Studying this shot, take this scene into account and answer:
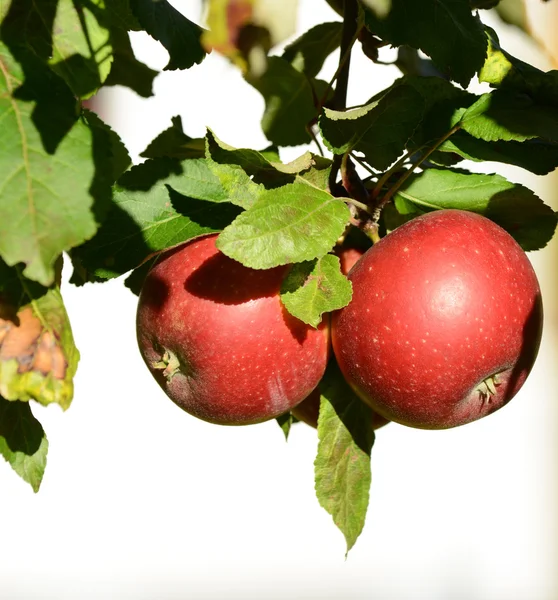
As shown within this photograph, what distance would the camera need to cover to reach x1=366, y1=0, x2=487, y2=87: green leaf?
0.76m

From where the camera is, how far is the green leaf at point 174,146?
0.98m

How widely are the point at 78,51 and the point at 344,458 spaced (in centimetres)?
48

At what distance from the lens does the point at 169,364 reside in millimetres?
840

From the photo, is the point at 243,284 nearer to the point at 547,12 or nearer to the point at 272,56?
the point at 272,56

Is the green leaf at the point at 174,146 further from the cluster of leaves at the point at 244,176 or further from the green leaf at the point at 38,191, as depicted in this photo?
Answer: the green leaf at the point at 38,191

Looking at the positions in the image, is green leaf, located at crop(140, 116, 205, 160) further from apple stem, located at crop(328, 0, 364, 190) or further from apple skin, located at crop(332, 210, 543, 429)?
apple skin, located at crop(332, 210, 543, 429)

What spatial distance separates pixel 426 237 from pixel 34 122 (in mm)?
364

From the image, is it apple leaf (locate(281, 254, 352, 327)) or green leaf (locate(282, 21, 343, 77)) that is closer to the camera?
apple leaf (locate(281, 254, 352, 327))

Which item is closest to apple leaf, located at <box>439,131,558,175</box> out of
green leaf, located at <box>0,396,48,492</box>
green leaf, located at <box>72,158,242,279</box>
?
green leaf, located at <box>72,158,242,279</box>

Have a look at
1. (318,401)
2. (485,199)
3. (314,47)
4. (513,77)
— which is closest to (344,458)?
(318,401)

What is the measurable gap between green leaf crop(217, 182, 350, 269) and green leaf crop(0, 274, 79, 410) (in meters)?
0.15

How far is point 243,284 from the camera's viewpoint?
81 cm

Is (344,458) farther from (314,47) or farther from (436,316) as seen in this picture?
(314,47)

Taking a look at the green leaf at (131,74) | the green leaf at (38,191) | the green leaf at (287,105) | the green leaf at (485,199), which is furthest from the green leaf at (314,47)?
the green leaf at (38,191)
